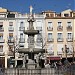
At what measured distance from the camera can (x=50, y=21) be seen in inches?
2790

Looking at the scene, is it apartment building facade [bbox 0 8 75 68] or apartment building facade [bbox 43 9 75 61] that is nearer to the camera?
apartment building facade [bbox 0 8 75 68]

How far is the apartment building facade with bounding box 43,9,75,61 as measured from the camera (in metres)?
70.2

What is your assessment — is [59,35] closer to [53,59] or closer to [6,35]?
[53,59]

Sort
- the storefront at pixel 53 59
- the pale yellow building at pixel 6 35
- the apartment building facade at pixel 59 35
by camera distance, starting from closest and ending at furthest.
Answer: the storefront at pixel 53 59 < the pale yellow building at pixel 6 35 < the apartment building facade at pixel 59 35

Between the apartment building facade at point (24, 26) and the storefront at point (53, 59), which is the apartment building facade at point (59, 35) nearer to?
the storefront at point (53, 59)

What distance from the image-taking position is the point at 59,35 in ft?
233

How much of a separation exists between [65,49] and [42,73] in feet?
137

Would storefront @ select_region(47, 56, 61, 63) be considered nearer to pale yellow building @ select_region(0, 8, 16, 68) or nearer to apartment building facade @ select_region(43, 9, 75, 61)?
apartment building facade @ select_region(43, 9, 75, 61)

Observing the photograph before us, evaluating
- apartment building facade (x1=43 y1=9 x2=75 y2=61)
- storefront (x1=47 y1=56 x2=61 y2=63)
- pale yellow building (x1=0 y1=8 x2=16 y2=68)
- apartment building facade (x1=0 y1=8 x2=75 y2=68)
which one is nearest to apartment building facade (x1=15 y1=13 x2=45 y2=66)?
apartment building facade (x1=0 y1=8 x2=75 y2=68)

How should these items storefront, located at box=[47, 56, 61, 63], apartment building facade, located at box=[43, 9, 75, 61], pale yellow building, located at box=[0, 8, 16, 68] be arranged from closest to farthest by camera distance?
storefront, located at box=[47, 56, 61, 63], pale yellow building, located at box=[0, 8, 16, 68], apartment building facade, located at box=[43, 9, 75, 61]

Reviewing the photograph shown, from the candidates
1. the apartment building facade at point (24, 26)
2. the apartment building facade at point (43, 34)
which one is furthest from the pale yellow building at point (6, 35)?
the apartment building facade at point (24, 26)

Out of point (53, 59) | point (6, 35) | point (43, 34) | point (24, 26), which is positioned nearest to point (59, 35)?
point (43, 34)

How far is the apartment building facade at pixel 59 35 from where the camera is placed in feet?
230

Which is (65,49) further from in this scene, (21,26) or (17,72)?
(17,72)
